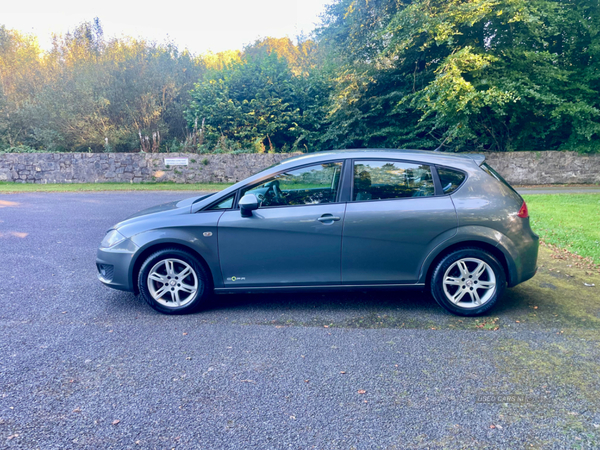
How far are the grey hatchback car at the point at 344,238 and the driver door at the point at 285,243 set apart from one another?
0.01 m

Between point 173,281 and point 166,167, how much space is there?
1776 cm

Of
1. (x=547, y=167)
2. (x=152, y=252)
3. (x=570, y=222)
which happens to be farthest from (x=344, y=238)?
(x=547, y=167)

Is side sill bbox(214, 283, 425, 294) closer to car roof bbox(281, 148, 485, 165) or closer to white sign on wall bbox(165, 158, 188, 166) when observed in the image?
car roof bbox(281, 148, 485, 165)

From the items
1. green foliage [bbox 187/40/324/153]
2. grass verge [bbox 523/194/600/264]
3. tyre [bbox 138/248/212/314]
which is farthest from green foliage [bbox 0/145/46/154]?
grass verge [bbox 523/194/600/264]

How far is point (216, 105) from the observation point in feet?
75.9

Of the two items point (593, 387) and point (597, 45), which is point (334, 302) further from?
point (597, 45)

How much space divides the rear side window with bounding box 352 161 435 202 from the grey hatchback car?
1 cm

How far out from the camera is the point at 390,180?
175 inches

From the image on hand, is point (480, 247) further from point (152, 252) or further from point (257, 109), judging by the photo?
point (257, 109)

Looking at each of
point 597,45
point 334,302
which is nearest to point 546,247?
point 334,302

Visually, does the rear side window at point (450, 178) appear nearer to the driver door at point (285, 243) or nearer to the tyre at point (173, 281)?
the driver door at point (285, 243)

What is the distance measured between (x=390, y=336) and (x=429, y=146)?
19685 millimetres

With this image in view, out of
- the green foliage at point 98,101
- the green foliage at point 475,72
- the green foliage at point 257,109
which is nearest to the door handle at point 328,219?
the green foliage at point 475,72

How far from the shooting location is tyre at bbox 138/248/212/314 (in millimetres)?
4371
